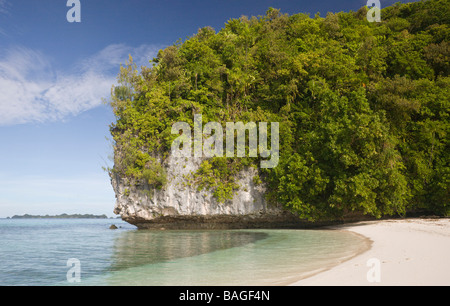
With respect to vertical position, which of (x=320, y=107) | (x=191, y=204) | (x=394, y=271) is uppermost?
(x=320, y=107)

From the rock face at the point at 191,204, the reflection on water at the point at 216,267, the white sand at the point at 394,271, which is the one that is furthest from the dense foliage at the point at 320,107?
the white sand at the point at 394,271

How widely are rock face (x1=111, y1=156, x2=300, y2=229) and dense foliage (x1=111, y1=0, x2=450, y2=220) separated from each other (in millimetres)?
789

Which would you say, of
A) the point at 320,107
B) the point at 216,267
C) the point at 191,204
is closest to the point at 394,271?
the point at 216,267

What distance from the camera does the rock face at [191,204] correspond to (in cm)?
2111

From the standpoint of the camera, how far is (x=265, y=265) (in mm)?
7527

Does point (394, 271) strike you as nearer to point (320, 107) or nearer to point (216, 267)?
point (216, 267)

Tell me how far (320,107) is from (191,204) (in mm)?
11841

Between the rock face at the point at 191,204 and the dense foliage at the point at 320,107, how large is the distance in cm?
79

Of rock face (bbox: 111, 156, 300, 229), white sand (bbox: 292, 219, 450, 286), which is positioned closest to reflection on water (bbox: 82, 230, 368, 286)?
white sand (bbox: 292, 219, 450, 286)

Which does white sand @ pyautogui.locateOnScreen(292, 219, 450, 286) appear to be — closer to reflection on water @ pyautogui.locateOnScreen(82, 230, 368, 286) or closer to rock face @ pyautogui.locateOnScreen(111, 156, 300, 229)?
reflection on water @ pyautogui.locateOnScreen(82, 230, 368, 286)

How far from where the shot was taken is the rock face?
69.3 ft

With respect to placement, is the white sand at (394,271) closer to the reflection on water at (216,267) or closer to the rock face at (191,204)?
the reflection on water at (216,267)

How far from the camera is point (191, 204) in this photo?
69.9 feet

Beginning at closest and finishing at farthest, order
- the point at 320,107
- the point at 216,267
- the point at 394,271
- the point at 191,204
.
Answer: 1. the point at 394,271
2. the point at 216,267
3. the point at 320,107
4. the point at 191,204
